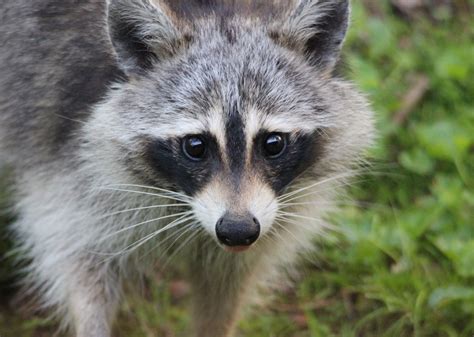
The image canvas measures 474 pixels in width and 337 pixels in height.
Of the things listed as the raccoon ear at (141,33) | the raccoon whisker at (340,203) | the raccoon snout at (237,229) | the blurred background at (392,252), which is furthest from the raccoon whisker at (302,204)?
the raccoon ear at (141,33)

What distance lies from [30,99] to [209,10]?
103 centimetres

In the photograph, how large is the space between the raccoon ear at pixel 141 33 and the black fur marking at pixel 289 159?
0.56 meters

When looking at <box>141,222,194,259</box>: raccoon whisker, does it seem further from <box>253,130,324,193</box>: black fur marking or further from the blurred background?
the blurred background

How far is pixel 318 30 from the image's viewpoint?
3.78 m

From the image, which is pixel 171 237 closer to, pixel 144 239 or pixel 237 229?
pixel 144 239

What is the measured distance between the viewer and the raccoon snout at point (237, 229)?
329 cm

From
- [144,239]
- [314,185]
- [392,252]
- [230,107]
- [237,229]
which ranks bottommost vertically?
[392,252]

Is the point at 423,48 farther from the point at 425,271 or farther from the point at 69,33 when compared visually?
the point at 69,33

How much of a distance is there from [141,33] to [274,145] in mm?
694

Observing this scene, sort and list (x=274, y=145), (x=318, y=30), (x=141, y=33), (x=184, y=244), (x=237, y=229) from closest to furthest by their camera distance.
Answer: (x=237, y=229)
(x=274, y=145)
(x=141, y=33)
(x=318, y=30)
(x=184, y=244)

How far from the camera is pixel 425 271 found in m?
4.73

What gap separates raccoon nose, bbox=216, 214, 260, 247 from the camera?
10.8ft

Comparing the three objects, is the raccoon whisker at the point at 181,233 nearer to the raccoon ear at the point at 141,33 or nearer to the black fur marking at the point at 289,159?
the black fur marking at the point at 289,159

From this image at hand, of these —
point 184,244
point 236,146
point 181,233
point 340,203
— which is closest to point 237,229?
point 236,146
